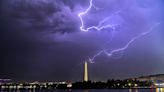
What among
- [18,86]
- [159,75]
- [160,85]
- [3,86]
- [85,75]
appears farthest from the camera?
[18,86]

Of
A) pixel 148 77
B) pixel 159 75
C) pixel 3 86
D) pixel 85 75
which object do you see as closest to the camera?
pixel 85 75

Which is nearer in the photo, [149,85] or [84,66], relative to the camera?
[84,66]

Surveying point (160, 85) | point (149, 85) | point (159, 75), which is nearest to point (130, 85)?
point (149, 85)

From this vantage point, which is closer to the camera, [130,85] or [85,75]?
[85,75]

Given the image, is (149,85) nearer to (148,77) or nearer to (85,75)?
(148,77)

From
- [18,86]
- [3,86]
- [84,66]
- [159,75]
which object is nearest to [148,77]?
[159,75]

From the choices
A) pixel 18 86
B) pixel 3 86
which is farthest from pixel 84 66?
pixel 18 86

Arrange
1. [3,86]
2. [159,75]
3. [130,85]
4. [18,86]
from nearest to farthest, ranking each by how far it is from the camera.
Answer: [159,75], [3,86], [130,85], [18,86]

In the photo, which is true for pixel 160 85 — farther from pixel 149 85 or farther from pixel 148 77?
pixel 149 85

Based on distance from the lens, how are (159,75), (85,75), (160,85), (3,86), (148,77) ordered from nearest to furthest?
(85,75) → (159,75) → (148,77) → (160,85) → (3,86)
